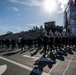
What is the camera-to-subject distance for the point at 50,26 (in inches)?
3836

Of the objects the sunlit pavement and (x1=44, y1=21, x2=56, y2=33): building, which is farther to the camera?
(x1=44, y1=21, x2=56, y2=33): building

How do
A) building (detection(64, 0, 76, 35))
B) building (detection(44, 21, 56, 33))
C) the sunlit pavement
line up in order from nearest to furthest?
1. the sunlit pavement
2. building (detection(64, 0, 76, 35))
3. building (detection(44, 21, 56, 33))

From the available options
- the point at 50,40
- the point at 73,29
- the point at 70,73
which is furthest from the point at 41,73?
the point at 73,29

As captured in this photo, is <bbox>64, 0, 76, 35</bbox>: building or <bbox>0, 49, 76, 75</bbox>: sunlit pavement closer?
<bbox>0, 49, 76, 75</bbox>: sunlit pavement

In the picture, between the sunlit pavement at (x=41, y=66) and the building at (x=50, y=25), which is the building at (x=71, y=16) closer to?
the building at (x=50, y=25)

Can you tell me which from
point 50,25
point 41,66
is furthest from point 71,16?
point 41,66

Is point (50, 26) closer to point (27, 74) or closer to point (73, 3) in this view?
point (73, 3)

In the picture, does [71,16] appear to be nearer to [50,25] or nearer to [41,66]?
[50,25]

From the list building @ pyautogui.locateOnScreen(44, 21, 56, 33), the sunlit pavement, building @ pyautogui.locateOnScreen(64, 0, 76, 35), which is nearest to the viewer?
the sunlit pavement

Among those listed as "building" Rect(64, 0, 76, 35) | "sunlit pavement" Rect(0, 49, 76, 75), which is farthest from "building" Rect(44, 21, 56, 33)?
"sunlit pavement" Rect(0, 49, 76, 75)

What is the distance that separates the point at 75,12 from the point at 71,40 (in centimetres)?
6489

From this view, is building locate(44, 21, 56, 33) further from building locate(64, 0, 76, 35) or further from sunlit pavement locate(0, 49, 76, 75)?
sunlit pavement locate(0, 49, 76, 75)

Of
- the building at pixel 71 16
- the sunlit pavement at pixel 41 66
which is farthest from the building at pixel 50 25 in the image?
the sunlit pavement at pixel 41 66

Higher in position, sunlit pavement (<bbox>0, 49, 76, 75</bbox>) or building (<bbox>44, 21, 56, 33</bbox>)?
building (<bbox>44, 21, 56, 33</bbox>)
